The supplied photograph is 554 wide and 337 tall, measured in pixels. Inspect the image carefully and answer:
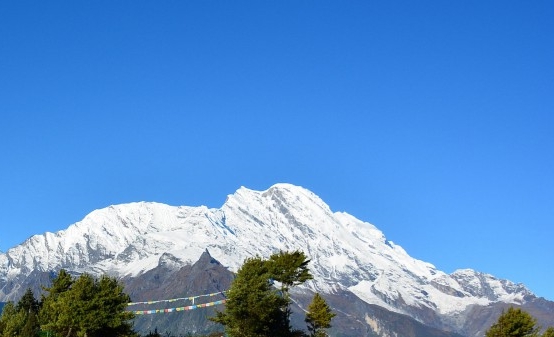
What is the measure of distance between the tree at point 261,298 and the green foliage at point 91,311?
654 inches

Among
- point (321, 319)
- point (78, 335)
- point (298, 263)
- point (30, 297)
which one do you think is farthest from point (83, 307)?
point (30, 297)

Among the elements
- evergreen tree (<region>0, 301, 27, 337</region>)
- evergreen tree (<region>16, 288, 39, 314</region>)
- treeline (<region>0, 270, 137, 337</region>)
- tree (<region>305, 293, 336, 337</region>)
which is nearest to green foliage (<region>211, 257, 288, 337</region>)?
tree (<region>305, 293, 336, 337</region>)

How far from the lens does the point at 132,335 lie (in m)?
115

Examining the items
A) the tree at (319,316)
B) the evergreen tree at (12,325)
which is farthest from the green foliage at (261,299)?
the evergreen tree at (12,325)

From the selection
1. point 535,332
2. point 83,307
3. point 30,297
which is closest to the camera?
point 83,307

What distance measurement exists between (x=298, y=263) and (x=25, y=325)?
43.9 meters

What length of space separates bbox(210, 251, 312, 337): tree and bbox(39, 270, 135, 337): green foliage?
54.5 ft

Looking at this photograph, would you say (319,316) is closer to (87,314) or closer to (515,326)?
(515,326)

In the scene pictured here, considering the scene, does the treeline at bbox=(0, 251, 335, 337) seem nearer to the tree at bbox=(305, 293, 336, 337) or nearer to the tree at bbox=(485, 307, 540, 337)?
the tree at bbox=(305, 293, 336, 337)

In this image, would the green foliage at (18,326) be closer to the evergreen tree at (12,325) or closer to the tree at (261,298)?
the evergreen tree at (12,325)

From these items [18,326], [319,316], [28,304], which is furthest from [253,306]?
[28,304]

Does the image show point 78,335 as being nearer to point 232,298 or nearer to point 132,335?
point 132,335

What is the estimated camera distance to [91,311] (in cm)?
10725

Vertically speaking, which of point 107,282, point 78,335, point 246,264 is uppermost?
point 246,264
